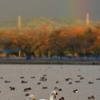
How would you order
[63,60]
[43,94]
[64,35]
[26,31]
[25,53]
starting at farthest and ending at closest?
[26,31], [64,35], [25,53], [63,60], [43,94]

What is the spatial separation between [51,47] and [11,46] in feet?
31.4

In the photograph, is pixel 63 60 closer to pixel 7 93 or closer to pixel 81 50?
pixel 81 50

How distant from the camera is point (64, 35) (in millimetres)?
101000

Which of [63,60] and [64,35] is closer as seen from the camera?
[63,60]

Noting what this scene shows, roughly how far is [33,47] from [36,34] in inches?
415

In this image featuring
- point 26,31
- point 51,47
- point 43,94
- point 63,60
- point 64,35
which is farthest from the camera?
point 26,31

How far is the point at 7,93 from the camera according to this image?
20391 millimetres

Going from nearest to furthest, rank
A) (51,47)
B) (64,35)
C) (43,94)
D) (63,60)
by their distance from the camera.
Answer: (43,94)
(63,60)
(51,47)
(64,35)

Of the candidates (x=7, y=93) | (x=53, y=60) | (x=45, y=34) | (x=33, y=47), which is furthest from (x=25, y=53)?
(x=7, y=93)

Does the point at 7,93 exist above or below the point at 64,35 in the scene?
below

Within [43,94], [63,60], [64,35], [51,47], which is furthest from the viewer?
[64,35]

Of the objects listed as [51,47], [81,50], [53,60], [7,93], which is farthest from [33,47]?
[7,93]

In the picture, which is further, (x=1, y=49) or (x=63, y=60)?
(x=1, y=49)

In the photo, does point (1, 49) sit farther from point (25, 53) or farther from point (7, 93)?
point (7, 93)
